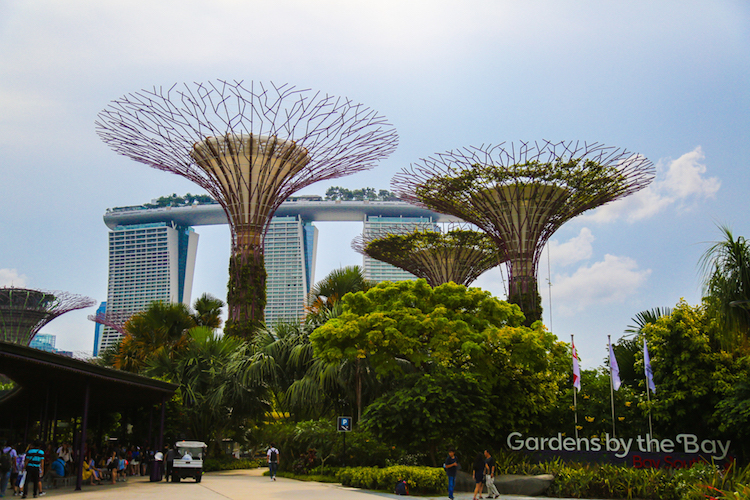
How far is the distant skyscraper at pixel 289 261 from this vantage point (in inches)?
6560

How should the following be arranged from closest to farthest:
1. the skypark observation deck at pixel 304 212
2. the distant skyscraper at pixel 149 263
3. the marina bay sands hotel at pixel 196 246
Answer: the skypark observation deck at pixel 304 212
the marina bay sands hotel at pixel 196 246
the distant skyscraper at pixel 149 263

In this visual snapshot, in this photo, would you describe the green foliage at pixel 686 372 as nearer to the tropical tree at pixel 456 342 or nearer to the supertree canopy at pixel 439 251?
the tropical tree at pixel 456 342

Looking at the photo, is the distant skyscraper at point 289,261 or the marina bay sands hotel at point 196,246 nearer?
the marina bay sands hotel at point 196,246

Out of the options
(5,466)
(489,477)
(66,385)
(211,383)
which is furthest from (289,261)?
(5,466)

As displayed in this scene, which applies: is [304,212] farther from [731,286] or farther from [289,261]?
[731,286]

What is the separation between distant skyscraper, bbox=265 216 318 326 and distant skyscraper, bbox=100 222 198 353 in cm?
2179

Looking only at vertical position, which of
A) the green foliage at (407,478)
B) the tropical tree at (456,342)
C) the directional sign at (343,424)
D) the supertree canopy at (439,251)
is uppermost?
the supertree canopy at (439,251)

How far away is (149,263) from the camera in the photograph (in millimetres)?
172375

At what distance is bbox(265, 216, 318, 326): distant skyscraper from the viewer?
167 m

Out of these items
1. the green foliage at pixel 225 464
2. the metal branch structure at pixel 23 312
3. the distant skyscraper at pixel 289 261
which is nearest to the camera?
the green foliage at pixel 225 464

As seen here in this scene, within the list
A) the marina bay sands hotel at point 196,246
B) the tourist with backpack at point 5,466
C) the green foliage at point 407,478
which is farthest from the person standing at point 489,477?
the marina bay sands hotel at point 196,246

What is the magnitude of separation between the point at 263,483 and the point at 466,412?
700 centimetres

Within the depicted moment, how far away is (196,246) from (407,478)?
550 ft

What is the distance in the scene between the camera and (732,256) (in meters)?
14.5
